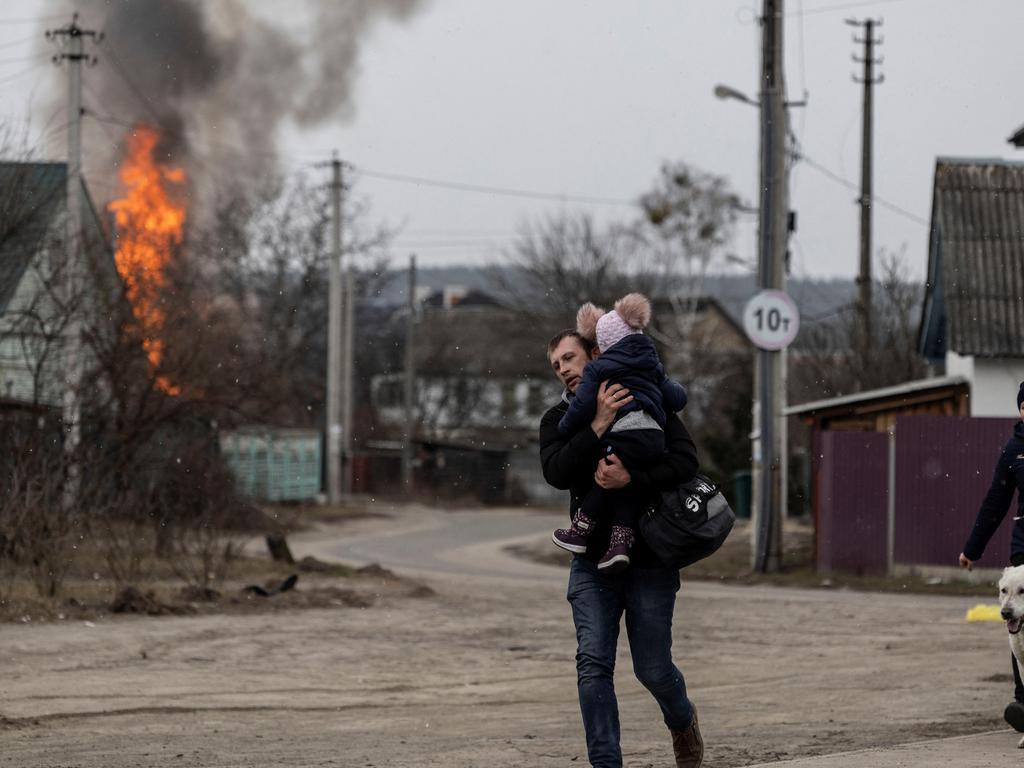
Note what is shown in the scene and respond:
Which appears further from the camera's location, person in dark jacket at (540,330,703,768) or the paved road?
the paved road

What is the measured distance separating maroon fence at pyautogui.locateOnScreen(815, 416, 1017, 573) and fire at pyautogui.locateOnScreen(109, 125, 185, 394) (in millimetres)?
10264

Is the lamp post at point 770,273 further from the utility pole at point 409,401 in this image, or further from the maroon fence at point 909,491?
the utility pole at point 409,401

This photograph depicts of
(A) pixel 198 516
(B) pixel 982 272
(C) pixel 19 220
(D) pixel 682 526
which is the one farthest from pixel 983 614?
(C) pixel 19 220

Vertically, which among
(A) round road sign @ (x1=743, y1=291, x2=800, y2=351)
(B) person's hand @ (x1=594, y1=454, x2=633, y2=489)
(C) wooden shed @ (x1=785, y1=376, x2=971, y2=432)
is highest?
(A) round road sign @ (x1=743, y1=291, x2=800, y2=351)

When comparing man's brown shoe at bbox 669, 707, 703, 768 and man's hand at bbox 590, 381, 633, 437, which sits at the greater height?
man's hand at bbox 590, 381, 633, 437

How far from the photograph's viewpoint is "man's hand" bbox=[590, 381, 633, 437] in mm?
6402

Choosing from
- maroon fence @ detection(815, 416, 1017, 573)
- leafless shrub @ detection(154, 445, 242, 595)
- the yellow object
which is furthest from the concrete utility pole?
leafless shrub @ detection(154, 445, 242, 595)

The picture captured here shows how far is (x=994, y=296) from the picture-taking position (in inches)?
1009

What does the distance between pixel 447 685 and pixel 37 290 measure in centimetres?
1397

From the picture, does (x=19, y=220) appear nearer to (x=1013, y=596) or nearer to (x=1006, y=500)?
(x=1006, y=500)

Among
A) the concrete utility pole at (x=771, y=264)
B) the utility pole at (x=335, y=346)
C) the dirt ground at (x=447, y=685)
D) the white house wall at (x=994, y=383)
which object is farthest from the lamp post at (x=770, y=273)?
the utility pole at (x=335, y=346)

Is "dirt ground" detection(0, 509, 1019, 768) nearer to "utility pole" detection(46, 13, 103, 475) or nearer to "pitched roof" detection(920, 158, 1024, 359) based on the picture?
"utility pole" detection(46, 13, 103, 475)

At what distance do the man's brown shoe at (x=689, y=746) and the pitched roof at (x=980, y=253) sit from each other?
18827 mm

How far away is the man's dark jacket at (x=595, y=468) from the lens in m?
6.40
